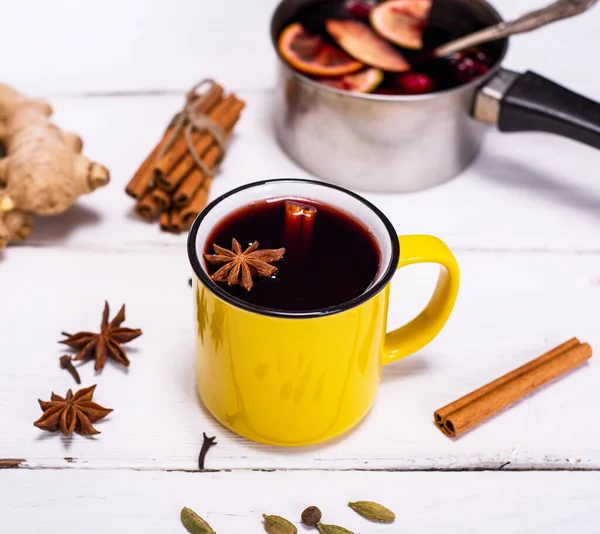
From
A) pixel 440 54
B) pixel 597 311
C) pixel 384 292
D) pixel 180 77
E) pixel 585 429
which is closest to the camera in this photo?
pixel 384 292

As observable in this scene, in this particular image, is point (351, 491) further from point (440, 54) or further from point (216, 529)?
point (440, 54)

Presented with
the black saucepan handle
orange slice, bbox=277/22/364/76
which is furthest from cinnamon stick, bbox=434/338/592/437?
orange slice, bbox=277/22/364/76

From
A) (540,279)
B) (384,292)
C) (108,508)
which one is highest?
(384,292)

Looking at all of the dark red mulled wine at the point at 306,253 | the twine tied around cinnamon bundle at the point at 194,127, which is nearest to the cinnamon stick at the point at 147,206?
the twine tied around cinnamon bundle at the point at 194,127

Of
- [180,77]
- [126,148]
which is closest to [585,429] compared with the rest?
[126,148]

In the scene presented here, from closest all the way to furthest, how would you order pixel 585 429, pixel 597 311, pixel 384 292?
pixel 384 292
pixel 585 429
pixel 597 311

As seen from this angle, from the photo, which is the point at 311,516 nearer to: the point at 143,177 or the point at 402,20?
the point at 143,177

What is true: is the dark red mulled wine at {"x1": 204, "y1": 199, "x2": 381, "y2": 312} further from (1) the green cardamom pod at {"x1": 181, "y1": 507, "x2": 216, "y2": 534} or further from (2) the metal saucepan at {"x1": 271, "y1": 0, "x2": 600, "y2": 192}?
(2) the metal saucepan at {"x1": 271, "y1": 0, "x2": 600, "y2": 192}
